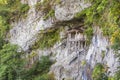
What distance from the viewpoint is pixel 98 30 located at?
447 inches

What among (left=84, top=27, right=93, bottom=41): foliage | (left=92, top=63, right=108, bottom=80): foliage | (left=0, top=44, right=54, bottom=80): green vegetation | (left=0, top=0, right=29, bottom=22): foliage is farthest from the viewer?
(left=0, top=0, right=29, bottom=22): foliage

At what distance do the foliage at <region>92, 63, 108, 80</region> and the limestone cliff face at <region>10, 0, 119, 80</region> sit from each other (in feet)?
0.56

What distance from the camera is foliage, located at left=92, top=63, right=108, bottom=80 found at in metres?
10.3

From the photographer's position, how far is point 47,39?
47.2 ft

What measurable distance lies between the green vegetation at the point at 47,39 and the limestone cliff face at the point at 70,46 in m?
0.20

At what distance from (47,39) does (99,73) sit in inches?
181

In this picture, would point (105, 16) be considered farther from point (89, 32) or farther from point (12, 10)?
point (12, 10)

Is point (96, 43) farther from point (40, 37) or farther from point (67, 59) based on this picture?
point (40, 37)

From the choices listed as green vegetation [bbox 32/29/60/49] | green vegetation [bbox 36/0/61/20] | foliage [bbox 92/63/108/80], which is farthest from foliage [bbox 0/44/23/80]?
foliage [bbox 92/63/108/80]

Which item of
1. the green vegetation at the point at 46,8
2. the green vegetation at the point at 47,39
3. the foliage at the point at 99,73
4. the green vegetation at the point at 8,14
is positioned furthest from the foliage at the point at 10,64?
the foliage at the point at 99,73

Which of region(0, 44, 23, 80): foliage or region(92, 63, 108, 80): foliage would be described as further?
region(0, 44, 23, 80): foliage

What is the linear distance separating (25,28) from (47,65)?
325 cm

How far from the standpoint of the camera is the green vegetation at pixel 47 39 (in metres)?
13.9

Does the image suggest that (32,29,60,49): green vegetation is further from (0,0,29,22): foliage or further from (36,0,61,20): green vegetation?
(0,0,29,22): foliage
